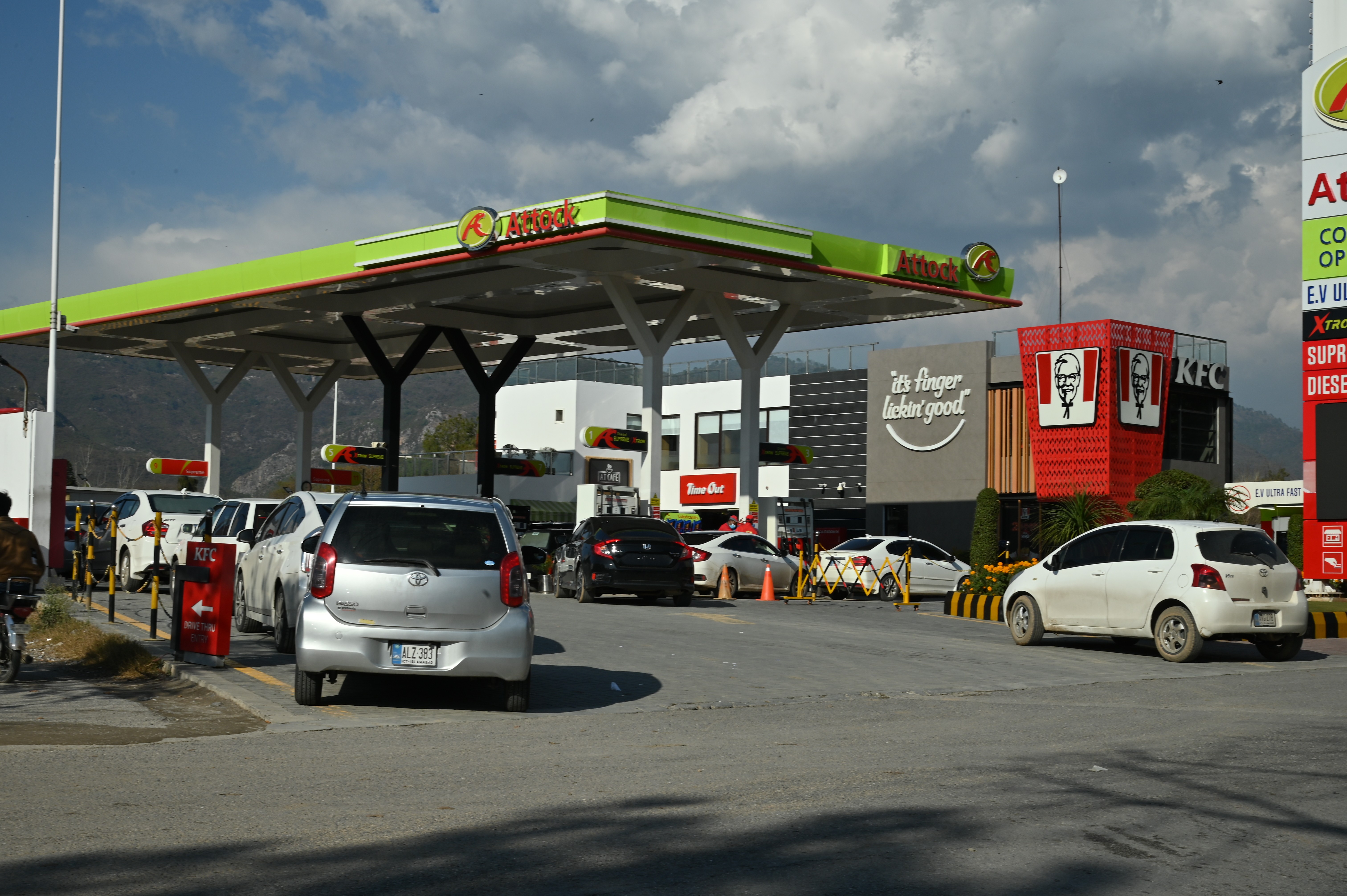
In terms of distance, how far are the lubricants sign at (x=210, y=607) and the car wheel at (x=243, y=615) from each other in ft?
10.0

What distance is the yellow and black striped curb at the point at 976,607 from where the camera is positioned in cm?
2477

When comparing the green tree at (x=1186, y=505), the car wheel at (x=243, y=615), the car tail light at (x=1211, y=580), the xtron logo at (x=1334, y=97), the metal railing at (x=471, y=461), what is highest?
the xtron logo at (x=1334, y=97)

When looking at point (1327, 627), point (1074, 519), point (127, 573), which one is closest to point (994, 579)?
point (1074, 519)

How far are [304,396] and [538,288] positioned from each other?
73.9ft

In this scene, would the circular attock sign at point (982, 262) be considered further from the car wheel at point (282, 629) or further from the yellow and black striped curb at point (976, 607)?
the car wheel at point (282, 629)

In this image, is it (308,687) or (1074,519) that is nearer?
(308,687)

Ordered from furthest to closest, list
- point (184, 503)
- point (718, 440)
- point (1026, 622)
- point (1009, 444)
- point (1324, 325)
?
point (718, 440), point (1009, 444), point (1324, 325), point (184, 503), point (1026, 622)

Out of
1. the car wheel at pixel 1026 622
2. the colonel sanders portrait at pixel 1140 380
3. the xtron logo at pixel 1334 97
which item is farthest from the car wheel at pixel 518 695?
the colonel sanders portrait at pixel 1140 380

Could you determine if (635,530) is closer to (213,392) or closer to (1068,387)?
(1068,387)

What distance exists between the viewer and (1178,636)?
54.6 feet

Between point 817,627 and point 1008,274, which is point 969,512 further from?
point 817,627

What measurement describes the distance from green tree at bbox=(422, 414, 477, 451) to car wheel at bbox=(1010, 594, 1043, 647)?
253 ft

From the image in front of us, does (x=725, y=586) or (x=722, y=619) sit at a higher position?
(x=725, y=586)

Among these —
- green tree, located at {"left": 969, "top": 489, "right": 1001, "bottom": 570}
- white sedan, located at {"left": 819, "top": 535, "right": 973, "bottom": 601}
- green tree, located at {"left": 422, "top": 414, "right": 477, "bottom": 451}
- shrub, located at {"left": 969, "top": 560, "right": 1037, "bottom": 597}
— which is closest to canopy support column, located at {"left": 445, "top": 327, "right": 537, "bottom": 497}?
green tree, located at {"left": 969, "top": 489, "right": 1001, "bottom": 570}
